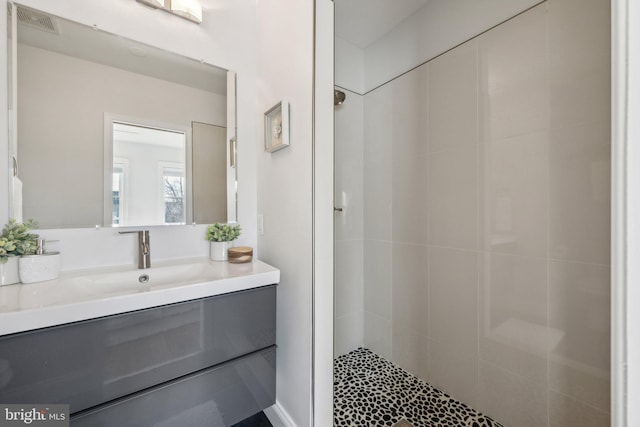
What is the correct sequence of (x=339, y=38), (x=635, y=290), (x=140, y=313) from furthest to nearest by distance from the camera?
(x=339, y=38)
(x=140, y=313)
(x=635, y=290)

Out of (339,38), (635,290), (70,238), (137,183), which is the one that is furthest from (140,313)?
(339,38)

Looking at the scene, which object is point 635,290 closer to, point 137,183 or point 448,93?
point 448,93

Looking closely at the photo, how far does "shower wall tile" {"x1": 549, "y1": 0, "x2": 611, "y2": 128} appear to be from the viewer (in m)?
1.07

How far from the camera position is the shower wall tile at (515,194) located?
4.11ft

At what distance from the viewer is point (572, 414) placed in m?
1.17

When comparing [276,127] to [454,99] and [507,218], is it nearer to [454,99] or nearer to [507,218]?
[454,99]

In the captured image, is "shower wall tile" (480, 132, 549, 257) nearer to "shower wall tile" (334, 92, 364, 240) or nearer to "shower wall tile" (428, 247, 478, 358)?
"shower wall tile" (428, 247, 478, 358)

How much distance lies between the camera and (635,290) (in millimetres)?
559

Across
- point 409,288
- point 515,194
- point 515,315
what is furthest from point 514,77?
point 409,288

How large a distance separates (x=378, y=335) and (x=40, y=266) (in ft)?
6.43

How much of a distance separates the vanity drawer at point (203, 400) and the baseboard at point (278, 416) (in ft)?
0.36

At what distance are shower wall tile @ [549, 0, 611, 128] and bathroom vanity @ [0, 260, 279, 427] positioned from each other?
146 centimetres

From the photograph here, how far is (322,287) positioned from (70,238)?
1.12 metres

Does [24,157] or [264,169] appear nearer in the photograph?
[24,157]
